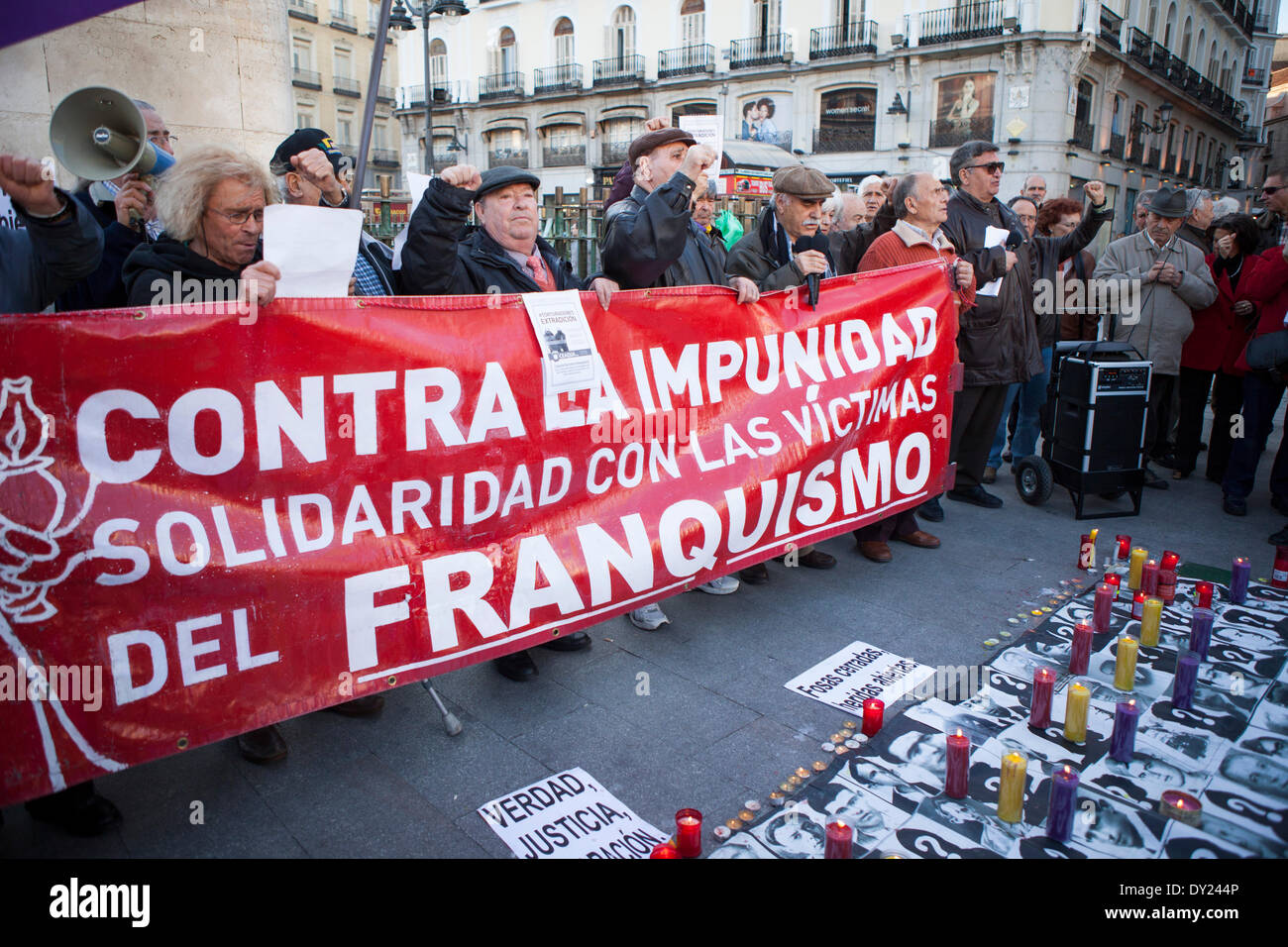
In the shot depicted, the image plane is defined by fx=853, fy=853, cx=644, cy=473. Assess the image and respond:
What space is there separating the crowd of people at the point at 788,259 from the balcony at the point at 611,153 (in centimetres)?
3051

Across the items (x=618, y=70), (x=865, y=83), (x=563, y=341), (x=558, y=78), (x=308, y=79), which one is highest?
(x=308, y=79)

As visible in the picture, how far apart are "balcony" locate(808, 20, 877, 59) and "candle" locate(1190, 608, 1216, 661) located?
29792 mm

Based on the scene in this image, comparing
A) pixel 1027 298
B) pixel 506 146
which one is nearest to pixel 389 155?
pixel 506 146

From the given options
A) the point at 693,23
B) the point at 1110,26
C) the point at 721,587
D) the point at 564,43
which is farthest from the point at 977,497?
the point at 564,43

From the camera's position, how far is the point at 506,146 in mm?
39781

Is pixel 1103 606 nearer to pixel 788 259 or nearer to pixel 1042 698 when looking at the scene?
pixel 1042 698

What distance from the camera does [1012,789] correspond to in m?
2.42

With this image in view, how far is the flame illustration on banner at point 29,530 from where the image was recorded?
2.10 metres

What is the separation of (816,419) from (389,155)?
47.9 m

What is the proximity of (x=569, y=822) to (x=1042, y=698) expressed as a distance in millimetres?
1657

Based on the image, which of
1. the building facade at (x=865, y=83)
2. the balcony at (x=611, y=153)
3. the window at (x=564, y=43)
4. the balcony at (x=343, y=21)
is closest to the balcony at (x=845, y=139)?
the building facade at (x=865, y=83)

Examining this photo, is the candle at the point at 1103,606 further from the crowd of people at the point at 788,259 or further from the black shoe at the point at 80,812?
the black shoe at the point at 80,812

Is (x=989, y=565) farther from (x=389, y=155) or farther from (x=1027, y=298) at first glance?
(x=389, y=155)

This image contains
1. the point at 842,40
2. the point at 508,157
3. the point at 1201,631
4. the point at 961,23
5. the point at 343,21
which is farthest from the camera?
the point at 343,21
